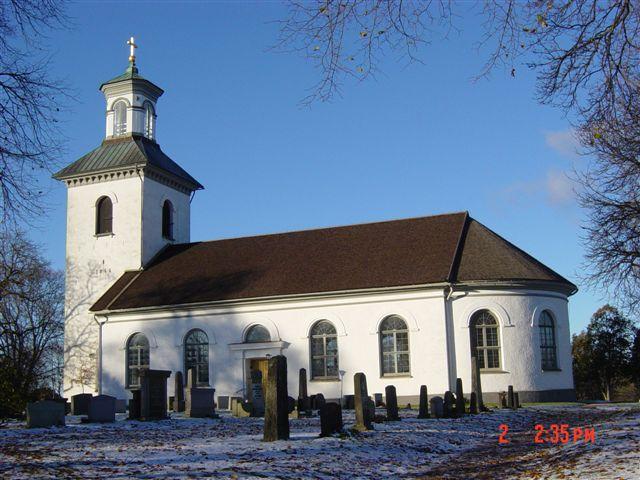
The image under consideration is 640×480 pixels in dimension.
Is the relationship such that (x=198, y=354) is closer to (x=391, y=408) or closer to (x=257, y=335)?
(x=257, y=335)

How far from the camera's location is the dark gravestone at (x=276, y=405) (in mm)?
16062

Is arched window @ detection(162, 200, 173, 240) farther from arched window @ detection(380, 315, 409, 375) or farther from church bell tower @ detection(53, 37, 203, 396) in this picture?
arched window @ detection(380, 315, 409, 375)

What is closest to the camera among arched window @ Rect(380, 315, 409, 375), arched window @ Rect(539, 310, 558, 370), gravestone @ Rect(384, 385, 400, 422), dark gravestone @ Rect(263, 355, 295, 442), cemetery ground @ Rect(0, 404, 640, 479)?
cemetery ground @ Rect(0, 404, 640, 479)

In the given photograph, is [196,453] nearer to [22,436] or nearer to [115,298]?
[22,436]

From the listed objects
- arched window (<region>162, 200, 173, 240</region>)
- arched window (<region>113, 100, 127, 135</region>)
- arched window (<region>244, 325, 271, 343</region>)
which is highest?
arched window (<region>113, 100, 127, 135</region>)

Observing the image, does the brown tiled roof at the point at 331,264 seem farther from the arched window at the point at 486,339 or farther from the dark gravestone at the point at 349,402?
the dark gravestone at the point at 349,402

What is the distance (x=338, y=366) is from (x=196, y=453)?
1820cm

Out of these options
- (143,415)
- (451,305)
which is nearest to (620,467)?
(143,415)

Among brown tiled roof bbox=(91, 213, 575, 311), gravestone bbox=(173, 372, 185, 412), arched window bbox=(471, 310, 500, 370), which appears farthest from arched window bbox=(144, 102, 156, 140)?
arched window bbox=(471, 310, 500, 370)

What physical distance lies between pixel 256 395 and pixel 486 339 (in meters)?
11.1

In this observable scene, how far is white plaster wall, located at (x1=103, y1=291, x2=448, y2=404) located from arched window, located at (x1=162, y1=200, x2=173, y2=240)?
21.9ft

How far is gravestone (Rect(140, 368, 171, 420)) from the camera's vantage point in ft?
76.4

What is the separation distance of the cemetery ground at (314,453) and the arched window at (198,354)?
1371cm
